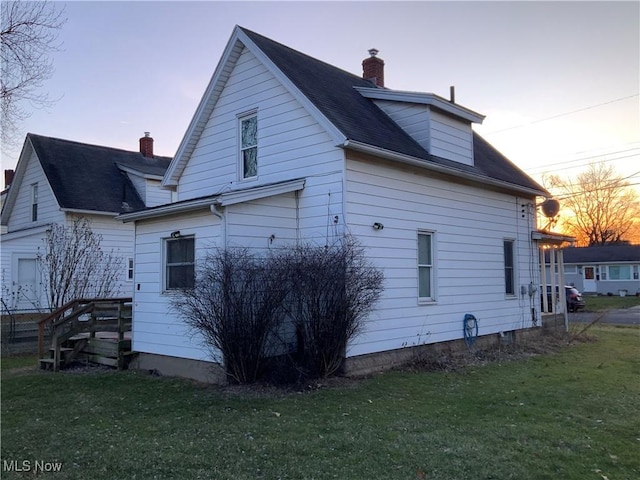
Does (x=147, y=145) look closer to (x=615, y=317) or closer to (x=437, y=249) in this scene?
(x=437, y=249)

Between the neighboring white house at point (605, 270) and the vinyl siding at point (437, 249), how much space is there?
33082mm

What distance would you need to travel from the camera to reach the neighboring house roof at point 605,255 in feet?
137

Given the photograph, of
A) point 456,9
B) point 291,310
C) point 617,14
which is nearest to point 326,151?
point 291,310

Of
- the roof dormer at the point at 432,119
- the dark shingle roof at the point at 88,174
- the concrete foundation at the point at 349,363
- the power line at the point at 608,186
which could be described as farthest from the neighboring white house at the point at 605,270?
the dark shingle roof at the point at 88,174

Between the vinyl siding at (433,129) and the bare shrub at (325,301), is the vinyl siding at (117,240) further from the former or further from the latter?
the bare shrub at (325,301)

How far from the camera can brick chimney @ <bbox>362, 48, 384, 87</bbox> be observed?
1671cm

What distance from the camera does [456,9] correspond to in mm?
13258

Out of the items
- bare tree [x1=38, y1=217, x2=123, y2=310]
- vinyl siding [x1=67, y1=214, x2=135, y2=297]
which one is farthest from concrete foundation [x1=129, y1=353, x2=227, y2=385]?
vinyl siding [x1=67, y1=214, x2=135, y2=297]

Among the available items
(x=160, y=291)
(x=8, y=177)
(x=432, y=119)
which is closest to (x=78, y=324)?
(x=160, y=291)

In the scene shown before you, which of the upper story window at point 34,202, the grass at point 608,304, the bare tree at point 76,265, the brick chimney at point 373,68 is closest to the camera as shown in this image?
the bare tree at point 76,265

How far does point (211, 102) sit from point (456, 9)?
23.0 ft

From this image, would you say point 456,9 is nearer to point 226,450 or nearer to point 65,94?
point 65,94

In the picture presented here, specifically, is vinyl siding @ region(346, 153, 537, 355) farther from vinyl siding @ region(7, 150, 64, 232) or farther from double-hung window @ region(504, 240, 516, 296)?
vinyl siding @ region(7, 150, 64, 232)

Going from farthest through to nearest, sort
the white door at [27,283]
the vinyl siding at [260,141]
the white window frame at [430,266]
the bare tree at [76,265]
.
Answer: the white door at [27,283], the bare tree at [76,265], the white window frame at [430,266], the vinyl siding at [260,141]
